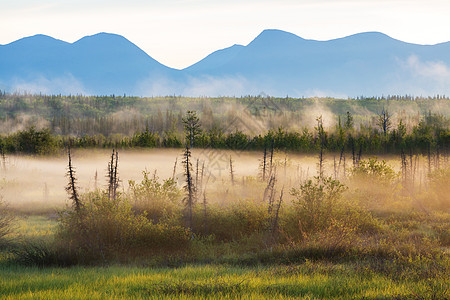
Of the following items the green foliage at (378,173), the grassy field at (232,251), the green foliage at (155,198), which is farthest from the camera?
the green foliage at (378,173)

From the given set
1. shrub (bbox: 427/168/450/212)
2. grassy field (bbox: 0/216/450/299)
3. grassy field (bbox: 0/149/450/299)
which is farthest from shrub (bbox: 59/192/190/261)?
shrub (bbox: 427/168/450/212)

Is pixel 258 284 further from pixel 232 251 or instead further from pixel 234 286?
pixel 232 251

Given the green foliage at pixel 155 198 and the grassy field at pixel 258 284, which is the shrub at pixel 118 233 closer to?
the green foliage at pixel 155 198

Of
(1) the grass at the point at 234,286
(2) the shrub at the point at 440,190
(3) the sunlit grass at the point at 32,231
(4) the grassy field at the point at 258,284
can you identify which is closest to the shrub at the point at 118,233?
(3) the sunlit grass at the point at 32,231

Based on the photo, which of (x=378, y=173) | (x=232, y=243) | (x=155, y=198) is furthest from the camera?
(x=378, y=173)

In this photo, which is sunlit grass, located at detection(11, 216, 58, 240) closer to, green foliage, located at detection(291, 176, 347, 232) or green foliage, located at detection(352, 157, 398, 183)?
green foliage, located at detection(291, 176, 347, 232)

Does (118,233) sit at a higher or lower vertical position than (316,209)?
lower

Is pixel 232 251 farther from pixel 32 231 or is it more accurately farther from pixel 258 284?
pixel 32 231

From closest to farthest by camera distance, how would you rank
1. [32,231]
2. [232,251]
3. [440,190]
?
[232,251], [32,231], [440,190]

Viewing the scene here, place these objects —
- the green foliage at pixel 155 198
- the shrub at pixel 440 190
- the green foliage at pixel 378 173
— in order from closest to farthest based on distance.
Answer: the green foliage at pixel 155 198
the shrub at pixel 440 190
the green foliage at pixel 378 173

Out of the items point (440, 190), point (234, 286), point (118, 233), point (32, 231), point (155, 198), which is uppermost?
point (234, 286)

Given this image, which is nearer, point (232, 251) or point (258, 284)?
point (258, 284)

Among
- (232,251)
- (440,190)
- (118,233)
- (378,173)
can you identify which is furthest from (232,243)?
(440,190)

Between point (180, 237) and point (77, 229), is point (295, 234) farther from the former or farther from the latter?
point (77, 229)
